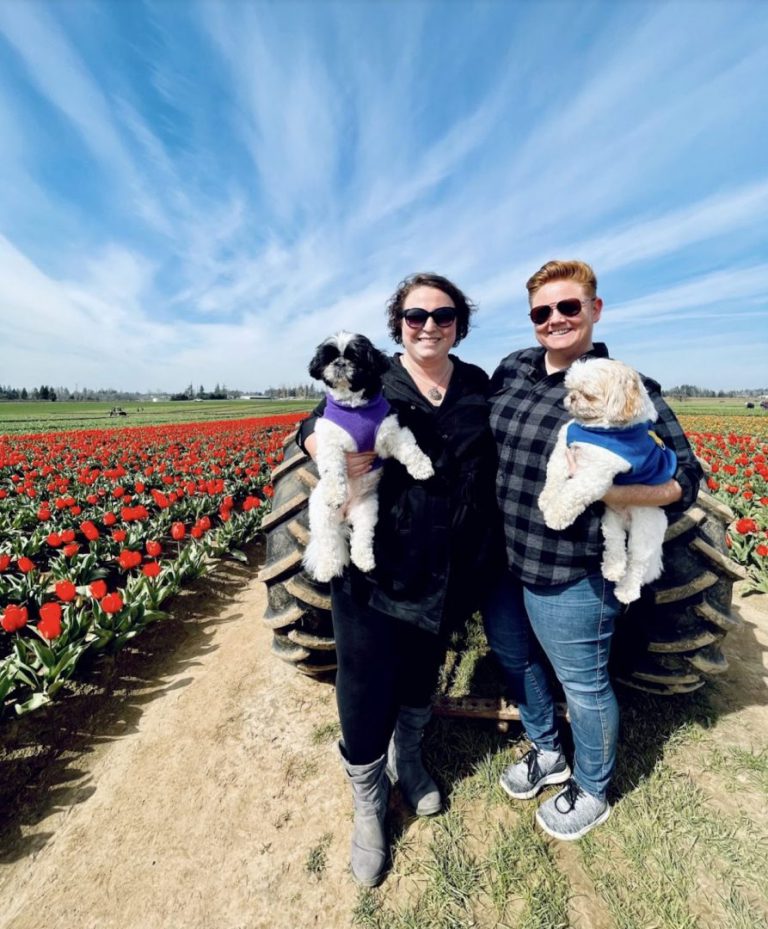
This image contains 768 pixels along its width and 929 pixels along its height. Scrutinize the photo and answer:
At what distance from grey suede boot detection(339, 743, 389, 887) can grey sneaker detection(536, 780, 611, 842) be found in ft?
2.71

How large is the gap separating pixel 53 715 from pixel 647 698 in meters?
4.12

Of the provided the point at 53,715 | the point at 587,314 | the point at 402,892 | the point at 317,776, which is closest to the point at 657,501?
the point at 587,314

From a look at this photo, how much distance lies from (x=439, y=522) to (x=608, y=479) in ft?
2.45

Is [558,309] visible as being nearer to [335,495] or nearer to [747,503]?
[335,495]

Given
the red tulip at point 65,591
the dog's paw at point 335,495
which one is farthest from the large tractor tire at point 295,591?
the red tulip at point 65,591

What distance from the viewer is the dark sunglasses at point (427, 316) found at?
7.10 feet

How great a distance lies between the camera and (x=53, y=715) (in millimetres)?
2943

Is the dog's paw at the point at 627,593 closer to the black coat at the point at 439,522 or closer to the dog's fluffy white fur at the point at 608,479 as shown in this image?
the dog's fluffy white fur at the point at 608,479

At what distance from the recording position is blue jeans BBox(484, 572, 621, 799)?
6.45ft

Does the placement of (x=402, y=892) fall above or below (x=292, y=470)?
below

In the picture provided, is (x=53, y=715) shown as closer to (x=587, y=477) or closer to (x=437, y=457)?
(x=437, y=457)

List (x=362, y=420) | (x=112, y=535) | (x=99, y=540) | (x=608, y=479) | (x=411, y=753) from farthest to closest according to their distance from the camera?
(x=99, y=540)
(x=112, y=535)
(x=411, y=753)
(x=362, y=420)
(x=608, y=479)

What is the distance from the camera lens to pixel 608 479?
1821 mm

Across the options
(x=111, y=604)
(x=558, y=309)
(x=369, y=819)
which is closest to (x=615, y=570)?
(x=558, y=309)
